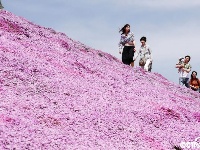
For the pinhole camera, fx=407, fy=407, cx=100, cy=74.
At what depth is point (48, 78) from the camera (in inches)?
792

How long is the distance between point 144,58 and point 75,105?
52.7ft

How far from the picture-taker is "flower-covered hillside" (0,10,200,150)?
14008 millimetres

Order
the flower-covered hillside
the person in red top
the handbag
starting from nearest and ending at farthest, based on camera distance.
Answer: the flower-covered hillside < the handbag < the person in red top

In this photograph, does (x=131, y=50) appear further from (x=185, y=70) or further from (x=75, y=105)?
(x=75, y=105)

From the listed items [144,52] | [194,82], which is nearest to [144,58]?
[144,52]

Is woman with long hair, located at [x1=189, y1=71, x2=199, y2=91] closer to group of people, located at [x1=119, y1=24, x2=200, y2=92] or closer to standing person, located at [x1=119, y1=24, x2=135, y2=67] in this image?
group of people, located at [x1=119, y1=24, x2=200, y2=92]

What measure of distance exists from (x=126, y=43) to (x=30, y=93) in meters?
14.9

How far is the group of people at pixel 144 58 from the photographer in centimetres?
3102

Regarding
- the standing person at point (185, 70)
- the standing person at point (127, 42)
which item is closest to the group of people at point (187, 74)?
the standing person at point (185, 70)

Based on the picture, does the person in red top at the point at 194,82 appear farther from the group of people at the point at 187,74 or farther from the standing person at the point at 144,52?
the standing person at the point at 144,52

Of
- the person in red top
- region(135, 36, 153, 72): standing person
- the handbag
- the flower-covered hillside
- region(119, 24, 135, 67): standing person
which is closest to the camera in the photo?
the flower-covered hillside

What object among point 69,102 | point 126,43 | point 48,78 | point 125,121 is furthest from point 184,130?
point 126,43

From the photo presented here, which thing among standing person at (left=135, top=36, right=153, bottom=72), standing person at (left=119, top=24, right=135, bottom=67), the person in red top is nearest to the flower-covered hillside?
standing person at (left=119, top=24, right=135, bottom=67)

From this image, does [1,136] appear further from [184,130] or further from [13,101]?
[184,130]
